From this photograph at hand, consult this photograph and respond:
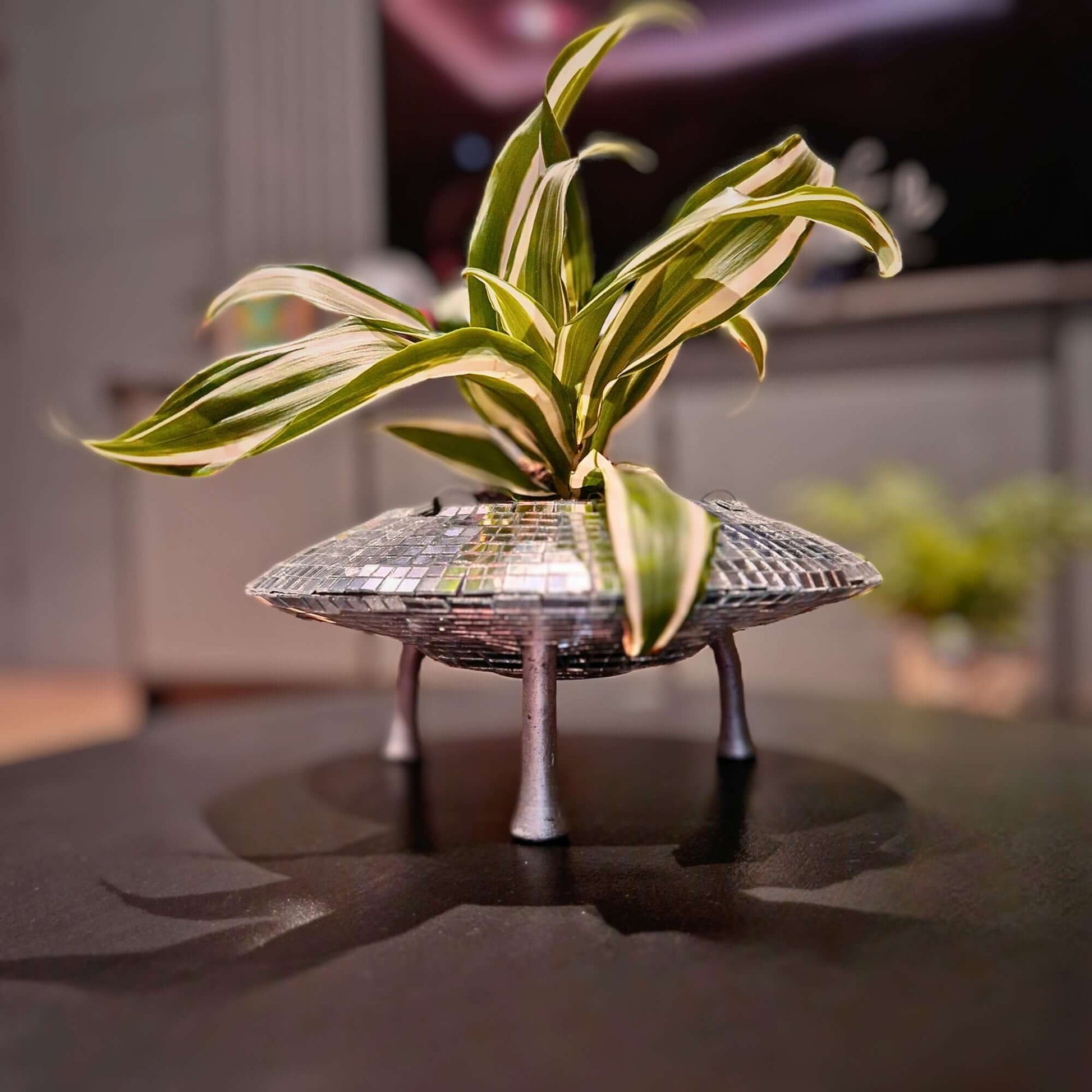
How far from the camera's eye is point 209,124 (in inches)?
106

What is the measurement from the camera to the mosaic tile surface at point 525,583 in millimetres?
360

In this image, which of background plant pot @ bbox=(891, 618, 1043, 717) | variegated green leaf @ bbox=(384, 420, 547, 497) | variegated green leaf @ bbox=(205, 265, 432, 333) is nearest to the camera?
variegated green leaf @ bbox=(205, 265, 432, 333)

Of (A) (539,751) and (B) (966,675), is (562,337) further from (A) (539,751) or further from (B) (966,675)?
(B) (966,675)

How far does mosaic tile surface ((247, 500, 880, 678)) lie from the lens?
360 millimetres

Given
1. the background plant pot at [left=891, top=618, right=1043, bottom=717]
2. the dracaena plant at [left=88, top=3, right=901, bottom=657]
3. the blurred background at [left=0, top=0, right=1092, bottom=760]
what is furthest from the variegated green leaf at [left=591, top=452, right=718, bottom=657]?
the background plant pot at [left=891, top=618, right=1043, bottom=717]

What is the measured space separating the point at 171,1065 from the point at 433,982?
8 cm

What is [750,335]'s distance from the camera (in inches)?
20.1

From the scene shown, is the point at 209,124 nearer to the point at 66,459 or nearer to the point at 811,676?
the point at 66,459

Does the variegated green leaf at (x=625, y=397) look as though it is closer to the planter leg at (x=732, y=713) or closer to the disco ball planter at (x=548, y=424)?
the disco ball planter at (x=548, y=424)

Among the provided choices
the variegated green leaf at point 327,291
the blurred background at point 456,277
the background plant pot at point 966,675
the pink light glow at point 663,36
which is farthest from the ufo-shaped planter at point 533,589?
the pink light glow at point 663,36

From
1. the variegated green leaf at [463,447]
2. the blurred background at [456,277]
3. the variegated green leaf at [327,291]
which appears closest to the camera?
the variegated green leaf at [327,291]

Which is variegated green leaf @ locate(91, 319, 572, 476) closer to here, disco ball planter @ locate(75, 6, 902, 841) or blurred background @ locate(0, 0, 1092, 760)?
disco ball planter @ locate(75, 6, 902, 841)

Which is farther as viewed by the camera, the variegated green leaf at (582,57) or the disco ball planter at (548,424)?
the variegated green leaf at (582,57)

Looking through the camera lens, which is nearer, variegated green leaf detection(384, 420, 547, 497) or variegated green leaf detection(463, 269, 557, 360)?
variegated green leaf detection(463, 269, 557, 360)
